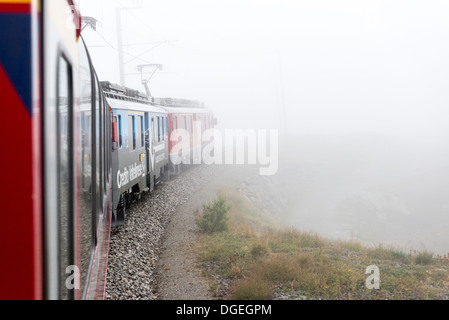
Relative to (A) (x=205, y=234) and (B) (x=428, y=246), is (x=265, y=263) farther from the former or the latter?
(B) (x=428, y=246)

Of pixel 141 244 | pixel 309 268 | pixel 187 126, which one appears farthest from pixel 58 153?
pixel 187 126

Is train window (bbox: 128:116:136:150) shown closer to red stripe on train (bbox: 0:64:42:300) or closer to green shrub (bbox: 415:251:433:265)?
green shrub (bbox: 415:251:433:265)

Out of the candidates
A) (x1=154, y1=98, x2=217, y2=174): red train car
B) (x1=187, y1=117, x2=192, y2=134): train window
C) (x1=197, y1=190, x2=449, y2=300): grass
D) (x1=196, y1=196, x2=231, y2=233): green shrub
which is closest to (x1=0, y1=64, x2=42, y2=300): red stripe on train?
(x1=197, y1=190, x2=449, y2=300): grass

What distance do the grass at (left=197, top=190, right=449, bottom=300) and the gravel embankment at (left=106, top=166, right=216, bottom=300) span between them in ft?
3.62

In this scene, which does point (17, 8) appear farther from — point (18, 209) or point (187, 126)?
point (187, 126)

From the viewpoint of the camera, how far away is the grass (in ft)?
25.1

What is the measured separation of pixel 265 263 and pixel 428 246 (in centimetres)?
1854

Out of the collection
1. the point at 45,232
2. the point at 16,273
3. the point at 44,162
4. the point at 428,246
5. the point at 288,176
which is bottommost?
the point at 428,246

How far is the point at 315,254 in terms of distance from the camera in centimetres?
980

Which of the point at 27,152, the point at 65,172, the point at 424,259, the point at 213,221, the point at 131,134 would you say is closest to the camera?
the point at 27,152

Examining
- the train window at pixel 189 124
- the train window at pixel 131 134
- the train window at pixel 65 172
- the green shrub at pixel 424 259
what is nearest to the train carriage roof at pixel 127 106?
the train window at pixel 131 134

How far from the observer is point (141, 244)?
9984 mm

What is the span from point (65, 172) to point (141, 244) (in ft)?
26.8
